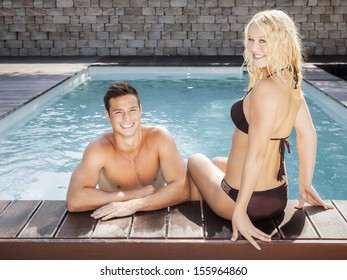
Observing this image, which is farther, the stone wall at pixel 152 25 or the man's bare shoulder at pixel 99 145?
the stone wall at pixel 152 25

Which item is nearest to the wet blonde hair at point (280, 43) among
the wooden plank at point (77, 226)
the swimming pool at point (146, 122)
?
the wooden plank at point (77, 226)

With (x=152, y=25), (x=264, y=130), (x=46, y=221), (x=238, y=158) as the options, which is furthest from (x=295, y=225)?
(x=152, y=25)

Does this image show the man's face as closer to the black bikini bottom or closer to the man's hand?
the man's hand

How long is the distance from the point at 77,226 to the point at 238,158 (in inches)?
33.6

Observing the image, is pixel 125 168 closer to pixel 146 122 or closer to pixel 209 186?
pixel 209 186

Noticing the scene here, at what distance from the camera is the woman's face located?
2201mm

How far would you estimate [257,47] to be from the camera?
7.29 ft

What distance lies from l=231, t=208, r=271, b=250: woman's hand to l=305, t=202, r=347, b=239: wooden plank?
0.31 meters

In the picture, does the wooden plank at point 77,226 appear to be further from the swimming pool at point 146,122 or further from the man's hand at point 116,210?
the swimming pool at point 146,122

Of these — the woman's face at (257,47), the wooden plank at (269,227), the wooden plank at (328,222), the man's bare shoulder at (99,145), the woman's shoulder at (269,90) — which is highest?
the woman's face at (257,47)

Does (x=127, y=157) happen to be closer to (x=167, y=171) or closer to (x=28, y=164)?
(x=167, y=171)

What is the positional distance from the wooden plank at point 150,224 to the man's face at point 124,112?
1.48 ft

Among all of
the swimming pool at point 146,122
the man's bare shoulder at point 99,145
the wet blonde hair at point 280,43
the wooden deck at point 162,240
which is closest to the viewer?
the wet blonde hair at point 280,43

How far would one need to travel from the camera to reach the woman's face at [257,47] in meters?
2.20
